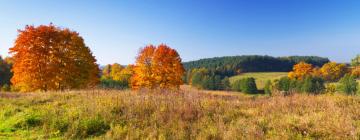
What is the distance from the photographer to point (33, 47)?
84.4 ft

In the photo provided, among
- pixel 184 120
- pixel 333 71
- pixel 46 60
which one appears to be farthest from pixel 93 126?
pixel 333 71

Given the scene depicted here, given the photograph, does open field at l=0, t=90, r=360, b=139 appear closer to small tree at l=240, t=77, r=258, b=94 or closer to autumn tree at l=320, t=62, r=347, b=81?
small tree at l=240, t=77, r=258, b=94

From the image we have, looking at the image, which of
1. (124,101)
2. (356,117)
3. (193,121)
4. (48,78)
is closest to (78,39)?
(48,78)

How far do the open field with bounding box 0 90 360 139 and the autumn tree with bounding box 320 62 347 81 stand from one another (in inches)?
4096

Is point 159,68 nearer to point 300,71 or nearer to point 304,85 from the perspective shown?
point 304,85

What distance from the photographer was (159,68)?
Result: 4019 cm

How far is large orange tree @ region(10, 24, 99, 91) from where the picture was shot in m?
25.6

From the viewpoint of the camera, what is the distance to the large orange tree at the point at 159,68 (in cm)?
4012

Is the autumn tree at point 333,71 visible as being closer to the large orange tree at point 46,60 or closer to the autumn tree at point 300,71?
the autumn tree at point 300,71

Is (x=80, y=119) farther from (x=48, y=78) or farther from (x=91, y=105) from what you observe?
(x=48, y=78)

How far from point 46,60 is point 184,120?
23.2m

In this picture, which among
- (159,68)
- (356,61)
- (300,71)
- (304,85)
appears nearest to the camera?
(159,68)

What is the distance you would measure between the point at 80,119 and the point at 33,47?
21397mm

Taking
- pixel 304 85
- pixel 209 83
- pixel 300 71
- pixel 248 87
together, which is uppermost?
pixel 300 71
